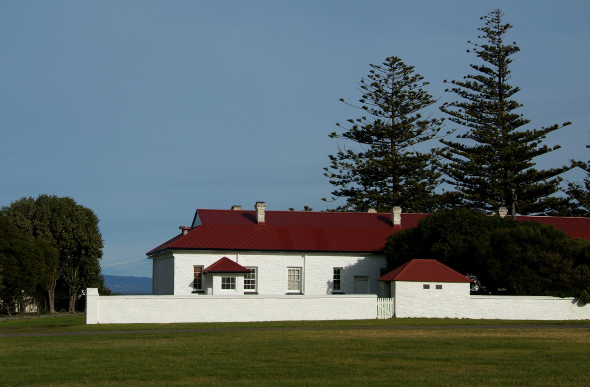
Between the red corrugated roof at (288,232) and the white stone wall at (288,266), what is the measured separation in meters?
0.43

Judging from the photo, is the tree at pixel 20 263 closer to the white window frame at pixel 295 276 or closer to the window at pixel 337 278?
the white window frame at pixel 295 276

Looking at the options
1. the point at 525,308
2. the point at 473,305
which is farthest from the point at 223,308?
the point at 525,308

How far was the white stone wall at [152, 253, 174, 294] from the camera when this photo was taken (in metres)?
35.8

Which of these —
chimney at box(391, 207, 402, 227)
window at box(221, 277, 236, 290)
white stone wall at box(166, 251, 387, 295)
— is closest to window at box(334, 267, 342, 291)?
white stone wall at box(166, 251, 387, 295)

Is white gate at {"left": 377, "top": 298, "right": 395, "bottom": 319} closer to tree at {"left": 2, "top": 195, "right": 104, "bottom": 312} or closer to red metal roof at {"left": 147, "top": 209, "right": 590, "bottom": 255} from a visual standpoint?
red metal roof at {"left": 147, "top": 209, "right": 590, "bottom": 255}

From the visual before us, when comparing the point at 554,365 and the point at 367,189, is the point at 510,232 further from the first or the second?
the point at 367,189

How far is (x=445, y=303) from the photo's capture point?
29.3 m

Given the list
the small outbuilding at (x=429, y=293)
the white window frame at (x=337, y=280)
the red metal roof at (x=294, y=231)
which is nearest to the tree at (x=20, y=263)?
the red metal roof at (x=294, y=231)

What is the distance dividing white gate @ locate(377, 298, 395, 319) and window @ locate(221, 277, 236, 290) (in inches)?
338

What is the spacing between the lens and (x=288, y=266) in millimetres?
36562

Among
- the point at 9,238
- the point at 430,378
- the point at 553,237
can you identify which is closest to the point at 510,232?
the point at 553,237

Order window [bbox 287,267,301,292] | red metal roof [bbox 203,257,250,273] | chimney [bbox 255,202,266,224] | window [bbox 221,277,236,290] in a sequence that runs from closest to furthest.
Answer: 1. red metal roof [bbox 203,257,250,273]
2. window [bbox 221,277,236,290]
3. window [bbox 287,267,301,292]
4. chimney [bbox 255,202,266,224]

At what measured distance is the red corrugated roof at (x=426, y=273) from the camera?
29.3 metres

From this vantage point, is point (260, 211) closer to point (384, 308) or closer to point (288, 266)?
point (288, 266)
